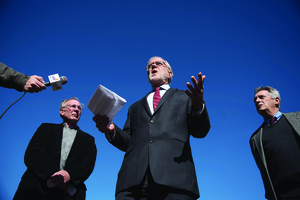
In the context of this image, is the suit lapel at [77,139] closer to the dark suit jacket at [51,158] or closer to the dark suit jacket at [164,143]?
the dark suit jacket at [51,158]

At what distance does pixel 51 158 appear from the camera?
387 cm

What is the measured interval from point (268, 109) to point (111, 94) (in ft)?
8.95

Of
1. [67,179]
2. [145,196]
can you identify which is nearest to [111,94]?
[145,196]

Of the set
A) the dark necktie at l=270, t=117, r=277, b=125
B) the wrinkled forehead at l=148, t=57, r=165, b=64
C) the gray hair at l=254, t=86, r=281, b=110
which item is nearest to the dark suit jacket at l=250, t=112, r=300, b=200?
the dark necktie at l=270, t=117, r=277, b=125

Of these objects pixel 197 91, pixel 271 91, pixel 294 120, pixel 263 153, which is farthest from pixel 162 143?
pixel 271 91

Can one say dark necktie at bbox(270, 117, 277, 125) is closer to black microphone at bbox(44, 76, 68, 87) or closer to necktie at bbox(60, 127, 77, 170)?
black microphone at bbox(44, 76, 68, 87)

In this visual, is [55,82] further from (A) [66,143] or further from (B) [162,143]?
(A) [66,143]

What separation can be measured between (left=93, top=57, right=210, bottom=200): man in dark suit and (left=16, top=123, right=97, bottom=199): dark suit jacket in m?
1.30

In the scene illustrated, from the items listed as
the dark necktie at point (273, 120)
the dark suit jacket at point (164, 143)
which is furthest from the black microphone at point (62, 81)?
the dark necktie at point (273, 120)

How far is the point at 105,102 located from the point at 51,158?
1982mm

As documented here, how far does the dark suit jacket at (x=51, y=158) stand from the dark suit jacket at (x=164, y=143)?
1306 millimetres

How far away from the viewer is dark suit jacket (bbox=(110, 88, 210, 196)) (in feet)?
7.79

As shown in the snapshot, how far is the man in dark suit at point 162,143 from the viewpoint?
7.63 feet

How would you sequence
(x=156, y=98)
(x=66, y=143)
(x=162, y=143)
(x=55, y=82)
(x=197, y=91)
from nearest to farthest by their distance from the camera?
(x=197, y=91)
(x=162, y=143)
(x=55, y=82)
(x=156, y=98)
(x=66, y=143)
